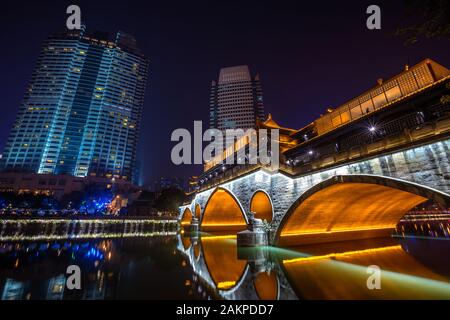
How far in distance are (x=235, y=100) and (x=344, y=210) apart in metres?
65.5

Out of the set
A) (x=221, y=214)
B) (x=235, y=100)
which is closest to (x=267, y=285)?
(x=221, y=214)

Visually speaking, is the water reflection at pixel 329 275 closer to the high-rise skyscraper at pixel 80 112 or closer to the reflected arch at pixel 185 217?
the reflected arch at pixel 185 217

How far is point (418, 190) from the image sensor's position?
826cm

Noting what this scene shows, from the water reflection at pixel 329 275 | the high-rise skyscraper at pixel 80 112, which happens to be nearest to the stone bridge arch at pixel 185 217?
the water reflection at pixel 329 275

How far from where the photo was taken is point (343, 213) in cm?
1547

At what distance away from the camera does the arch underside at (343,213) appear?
1287 centimetres

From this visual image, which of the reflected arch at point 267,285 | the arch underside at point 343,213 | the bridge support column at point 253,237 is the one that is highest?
the arch underside at point 343,213

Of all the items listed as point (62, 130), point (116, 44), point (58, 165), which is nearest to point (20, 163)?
point (58, 165)

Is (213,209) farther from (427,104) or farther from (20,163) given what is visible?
(20,163)

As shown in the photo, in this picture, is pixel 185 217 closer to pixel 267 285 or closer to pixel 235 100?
pixel 267 285

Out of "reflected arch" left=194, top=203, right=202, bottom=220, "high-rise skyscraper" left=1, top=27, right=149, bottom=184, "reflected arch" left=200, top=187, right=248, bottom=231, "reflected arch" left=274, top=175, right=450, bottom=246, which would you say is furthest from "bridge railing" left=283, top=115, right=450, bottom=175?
"high-rise skyscraper" left=1, top=27, right=149, bottom=184

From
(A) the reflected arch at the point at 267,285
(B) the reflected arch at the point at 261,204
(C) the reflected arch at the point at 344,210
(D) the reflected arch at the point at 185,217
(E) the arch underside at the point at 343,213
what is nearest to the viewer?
(A) the reflected arch at the point at 267,285

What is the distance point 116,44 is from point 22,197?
350 feet

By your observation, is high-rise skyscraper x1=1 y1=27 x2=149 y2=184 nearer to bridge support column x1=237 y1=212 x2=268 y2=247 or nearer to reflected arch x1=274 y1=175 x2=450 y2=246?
bridge support column x1=237 y1=212 x2=268 y2=247
